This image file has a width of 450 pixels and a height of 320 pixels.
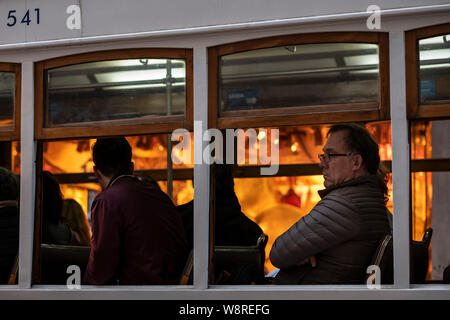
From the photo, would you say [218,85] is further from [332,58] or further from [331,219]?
[331,219]

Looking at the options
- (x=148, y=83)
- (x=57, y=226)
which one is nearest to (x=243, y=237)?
(x=148, y=83)

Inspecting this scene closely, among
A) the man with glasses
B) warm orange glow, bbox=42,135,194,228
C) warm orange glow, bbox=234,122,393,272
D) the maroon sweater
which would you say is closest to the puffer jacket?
the man with glasses

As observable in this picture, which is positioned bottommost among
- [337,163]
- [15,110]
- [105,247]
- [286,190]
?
[105,247]

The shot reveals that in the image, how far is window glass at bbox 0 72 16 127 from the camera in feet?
12.6

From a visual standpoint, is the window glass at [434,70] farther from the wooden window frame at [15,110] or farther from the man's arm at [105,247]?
the wooden window frame at [15,110]

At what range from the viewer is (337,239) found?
11.0ft

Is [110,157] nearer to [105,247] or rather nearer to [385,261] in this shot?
[105,247]

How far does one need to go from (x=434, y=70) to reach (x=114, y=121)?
1.49 metres

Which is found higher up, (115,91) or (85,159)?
(115,91)

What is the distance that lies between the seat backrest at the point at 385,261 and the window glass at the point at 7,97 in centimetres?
193

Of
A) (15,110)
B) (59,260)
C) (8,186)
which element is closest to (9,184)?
(8,186)

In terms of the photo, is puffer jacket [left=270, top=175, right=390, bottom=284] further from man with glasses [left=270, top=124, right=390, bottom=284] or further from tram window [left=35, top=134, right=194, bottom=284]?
Result: tram window [left=35, top=134, right=194, bottom=284]

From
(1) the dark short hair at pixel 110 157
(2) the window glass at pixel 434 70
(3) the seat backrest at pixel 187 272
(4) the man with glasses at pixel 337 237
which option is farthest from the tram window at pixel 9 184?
(2) the window glass at pixel 434 70

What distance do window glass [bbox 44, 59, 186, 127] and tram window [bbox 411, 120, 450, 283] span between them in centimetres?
241
